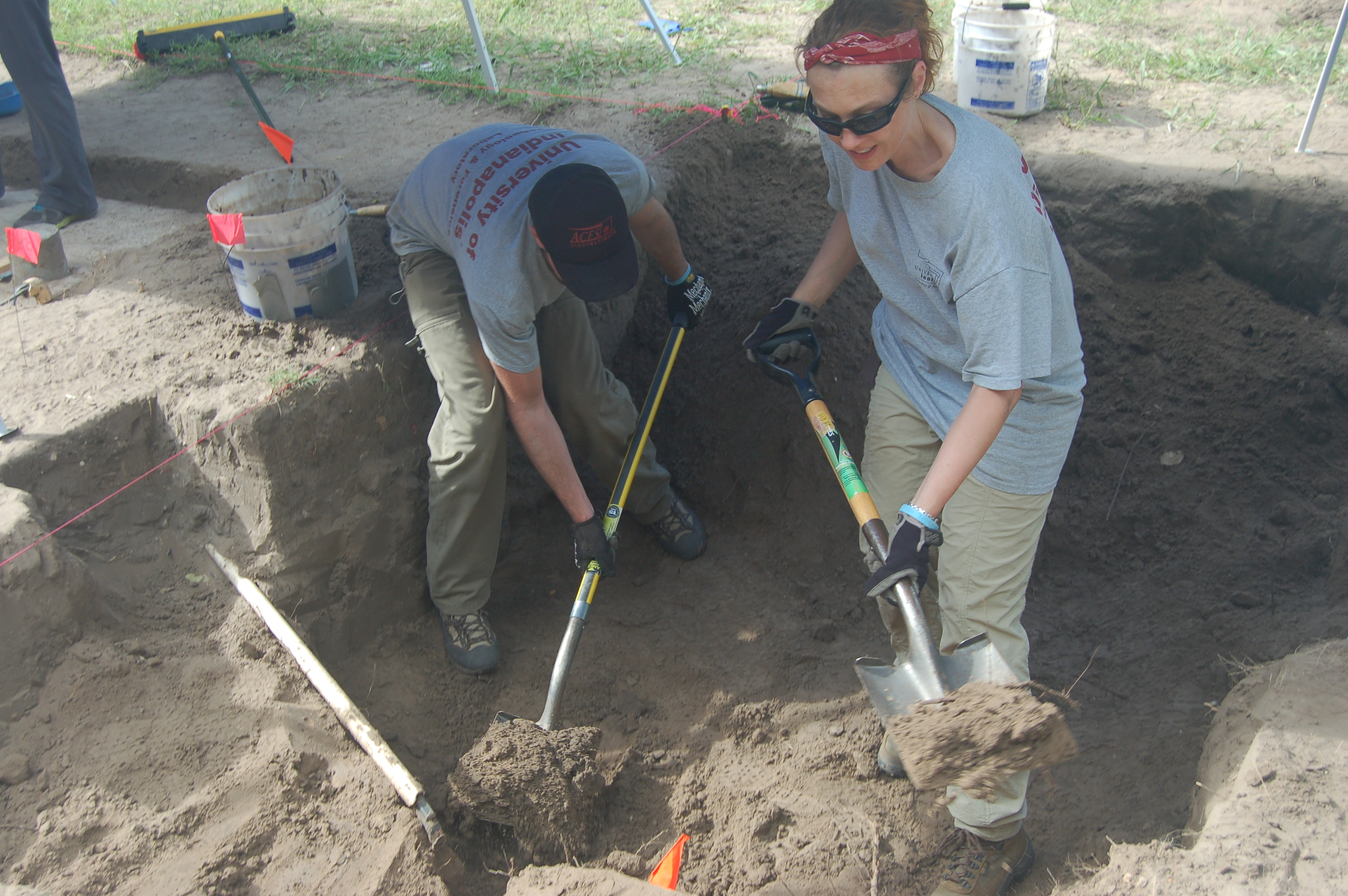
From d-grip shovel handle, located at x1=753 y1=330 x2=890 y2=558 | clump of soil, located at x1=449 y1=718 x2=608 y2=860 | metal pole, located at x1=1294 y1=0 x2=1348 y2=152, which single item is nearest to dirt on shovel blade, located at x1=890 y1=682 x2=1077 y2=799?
d-grip shovel handle, located at x1=753 y1=330 x2=890 y2=558

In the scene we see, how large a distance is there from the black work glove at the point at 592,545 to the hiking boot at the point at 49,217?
2736 millimetres

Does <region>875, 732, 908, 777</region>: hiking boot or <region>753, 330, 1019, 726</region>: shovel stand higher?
<region>753, 330, 1019, 726</region>: shovel

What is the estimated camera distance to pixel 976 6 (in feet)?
12.8

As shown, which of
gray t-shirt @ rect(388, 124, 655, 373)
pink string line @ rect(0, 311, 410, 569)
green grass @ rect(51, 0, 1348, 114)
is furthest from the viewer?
green grass @ rect(51, 0, 1348, 114)

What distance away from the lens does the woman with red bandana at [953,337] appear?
1.71 m

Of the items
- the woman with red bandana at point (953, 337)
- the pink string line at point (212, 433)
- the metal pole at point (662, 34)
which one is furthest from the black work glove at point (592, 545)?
the metal pole at point (662, 34)

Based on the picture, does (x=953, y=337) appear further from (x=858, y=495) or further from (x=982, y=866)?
(x=982, y=866)

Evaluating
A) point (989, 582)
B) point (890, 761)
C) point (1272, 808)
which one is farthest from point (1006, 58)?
point (1272, 808)

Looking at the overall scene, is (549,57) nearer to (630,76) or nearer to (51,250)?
(630,76)

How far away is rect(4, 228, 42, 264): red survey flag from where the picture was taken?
3.05m

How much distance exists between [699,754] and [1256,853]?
1427mm

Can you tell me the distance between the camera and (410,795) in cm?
219

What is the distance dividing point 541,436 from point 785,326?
764mm

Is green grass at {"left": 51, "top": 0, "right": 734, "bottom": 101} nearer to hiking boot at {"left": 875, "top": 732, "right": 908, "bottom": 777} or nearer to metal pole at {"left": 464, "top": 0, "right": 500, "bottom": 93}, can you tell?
metal pole at {"left": 464, "top": 0, "right": 500, "bottom": 93}
